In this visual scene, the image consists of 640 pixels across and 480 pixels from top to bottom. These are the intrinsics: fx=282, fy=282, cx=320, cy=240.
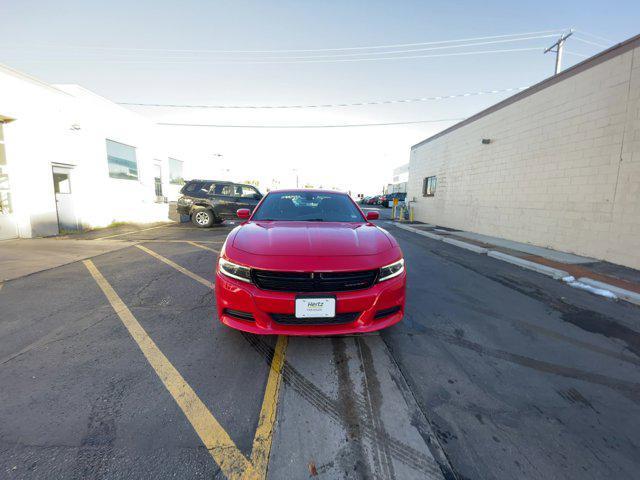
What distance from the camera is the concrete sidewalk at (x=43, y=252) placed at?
5219 millimetres

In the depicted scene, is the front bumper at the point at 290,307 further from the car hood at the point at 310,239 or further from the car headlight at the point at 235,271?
the car hood at the point at 310,239

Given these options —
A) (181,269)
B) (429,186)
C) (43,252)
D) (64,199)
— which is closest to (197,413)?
(181,269)

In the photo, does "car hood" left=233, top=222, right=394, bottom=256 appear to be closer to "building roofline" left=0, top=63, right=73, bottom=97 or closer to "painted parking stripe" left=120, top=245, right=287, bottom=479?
"painted parking stripe" left=120, top=245, right=287, bottom=479

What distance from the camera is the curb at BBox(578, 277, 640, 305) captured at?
13.8ft

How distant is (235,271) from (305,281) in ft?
2.07

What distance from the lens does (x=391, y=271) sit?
2.57 meters

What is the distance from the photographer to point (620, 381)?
7.81ft

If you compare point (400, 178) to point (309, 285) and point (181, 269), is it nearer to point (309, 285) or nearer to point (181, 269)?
point (181, 269)

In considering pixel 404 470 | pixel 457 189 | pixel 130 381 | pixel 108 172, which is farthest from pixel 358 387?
pixel 108 172

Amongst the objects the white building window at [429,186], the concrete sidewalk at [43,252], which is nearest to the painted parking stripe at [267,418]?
the concrete sidewalk at [43,252]

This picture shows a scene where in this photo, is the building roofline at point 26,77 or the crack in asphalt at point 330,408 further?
the building roofline at point 26,77

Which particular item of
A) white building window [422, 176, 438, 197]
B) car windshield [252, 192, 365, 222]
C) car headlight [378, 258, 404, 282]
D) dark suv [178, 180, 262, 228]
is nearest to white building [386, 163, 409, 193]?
white building window [422, 176, 438, 197]

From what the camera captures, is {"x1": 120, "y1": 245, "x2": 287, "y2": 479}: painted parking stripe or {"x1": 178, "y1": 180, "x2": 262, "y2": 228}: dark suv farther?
{"x1": 178, "y1": 180, "x2": 262, "y2": 228}: dark suv

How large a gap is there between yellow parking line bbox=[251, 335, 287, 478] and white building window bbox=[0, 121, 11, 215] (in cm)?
1013
